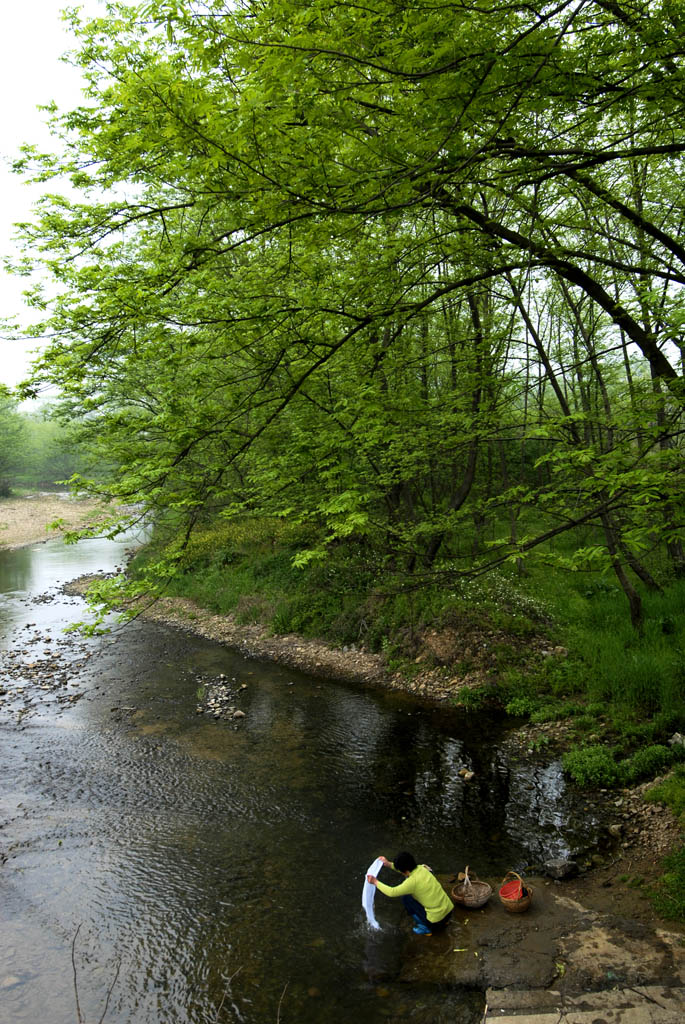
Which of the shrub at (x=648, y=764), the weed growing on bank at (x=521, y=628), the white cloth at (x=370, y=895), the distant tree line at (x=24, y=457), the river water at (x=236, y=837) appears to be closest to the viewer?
the river water at (x=236, y=837)

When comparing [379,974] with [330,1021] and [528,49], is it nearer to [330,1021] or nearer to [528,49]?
[330,1021]

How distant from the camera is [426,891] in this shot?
5855 mm

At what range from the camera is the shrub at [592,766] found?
8.22 metres

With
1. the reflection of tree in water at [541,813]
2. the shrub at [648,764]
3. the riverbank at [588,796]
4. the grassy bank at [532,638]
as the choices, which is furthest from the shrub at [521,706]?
the shrub at [648,764]

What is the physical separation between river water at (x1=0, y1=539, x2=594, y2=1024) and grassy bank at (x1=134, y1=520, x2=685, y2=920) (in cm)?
99

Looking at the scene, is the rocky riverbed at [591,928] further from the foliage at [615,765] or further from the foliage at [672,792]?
the foliage at [615,765]

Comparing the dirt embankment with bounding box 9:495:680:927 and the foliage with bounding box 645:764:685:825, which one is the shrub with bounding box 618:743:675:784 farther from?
the foliage with bounding box 645:764:685:825

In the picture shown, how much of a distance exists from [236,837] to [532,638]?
23.3ft

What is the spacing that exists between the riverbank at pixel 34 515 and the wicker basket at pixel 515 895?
3160 centimetres

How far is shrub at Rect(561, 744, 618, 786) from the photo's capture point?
8.22 metres

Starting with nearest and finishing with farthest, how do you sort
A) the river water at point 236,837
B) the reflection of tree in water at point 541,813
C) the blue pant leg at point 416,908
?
1. the river water at point 236,837
2. the blue pant leg at point 416,908
3. the reflection of tree in water at point 541,813

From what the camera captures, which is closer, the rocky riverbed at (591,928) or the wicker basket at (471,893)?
the rocky riverbed at (591,928)

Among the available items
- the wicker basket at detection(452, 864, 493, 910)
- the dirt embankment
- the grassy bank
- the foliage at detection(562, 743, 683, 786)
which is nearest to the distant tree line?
the dirt embankment

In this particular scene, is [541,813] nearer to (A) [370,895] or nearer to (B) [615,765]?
(B) [615,765]
